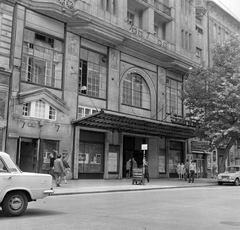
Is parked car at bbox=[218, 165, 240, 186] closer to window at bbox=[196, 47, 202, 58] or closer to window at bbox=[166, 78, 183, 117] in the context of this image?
window at bbox=[166, 78, 183, 117]

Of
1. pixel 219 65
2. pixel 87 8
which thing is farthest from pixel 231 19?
pixel 87 8

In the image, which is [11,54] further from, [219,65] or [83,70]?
[219,65]

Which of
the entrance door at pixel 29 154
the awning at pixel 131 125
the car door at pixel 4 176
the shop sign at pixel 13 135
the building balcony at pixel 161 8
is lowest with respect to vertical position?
the car door at pixel 4 176

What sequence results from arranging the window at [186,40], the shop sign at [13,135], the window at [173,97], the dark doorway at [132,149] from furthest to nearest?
the window at [186,40]
the window at [173,97]
the dark doorway at [132,149]
the shop sign at [13,135]

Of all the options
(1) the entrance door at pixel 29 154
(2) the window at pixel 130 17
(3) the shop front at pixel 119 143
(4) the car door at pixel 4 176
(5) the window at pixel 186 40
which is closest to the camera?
(4) the car door at pixel 4 176

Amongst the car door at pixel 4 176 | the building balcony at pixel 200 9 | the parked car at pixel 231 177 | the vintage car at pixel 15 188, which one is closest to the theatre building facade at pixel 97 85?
the building balcony at pixel 200 9

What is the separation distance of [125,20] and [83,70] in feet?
20.6

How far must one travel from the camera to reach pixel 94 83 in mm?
26641

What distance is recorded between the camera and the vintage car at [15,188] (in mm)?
8578

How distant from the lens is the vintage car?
8.58m

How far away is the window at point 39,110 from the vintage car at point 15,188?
13.4m

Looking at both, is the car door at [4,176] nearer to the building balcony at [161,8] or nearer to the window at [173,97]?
the window at [173,97]

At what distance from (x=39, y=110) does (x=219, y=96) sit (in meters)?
13.9

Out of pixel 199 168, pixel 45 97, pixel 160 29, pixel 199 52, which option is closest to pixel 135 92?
pixel 160 29
